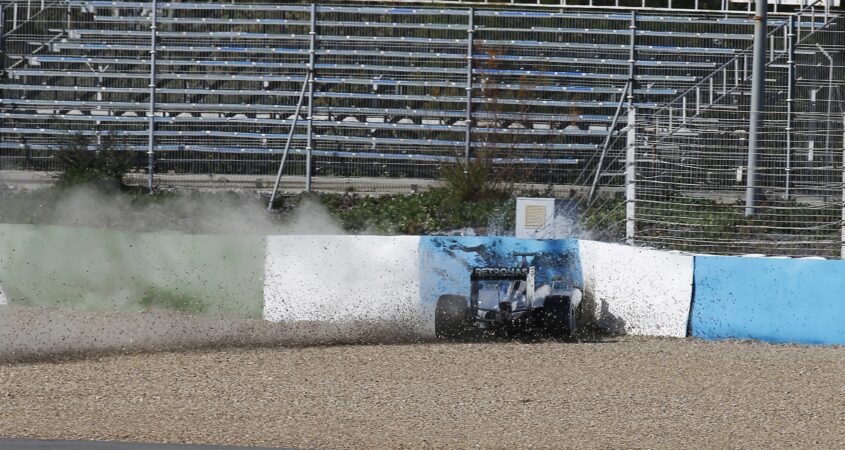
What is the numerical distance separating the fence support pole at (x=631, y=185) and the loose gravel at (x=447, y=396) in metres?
1.93

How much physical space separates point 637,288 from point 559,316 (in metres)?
1.09

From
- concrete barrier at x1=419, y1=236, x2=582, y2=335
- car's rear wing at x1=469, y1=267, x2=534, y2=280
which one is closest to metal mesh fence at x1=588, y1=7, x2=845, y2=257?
concrete barrier at x1=419, y1=236, x2=582, y2=335

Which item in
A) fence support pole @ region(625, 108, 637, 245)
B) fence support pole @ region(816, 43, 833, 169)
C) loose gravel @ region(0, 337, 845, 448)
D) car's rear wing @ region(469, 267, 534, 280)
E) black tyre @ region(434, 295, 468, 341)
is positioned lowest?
loose gravel @ region(0, 337, 845, 448)

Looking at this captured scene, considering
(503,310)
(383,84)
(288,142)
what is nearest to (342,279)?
(503,310)

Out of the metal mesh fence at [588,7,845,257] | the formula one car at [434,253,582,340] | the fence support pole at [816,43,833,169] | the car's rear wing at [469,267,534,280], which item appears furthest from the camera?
the fence support pole at [816,43,833,169]

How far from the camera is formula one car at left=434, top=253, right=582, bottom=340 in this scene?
1134cm

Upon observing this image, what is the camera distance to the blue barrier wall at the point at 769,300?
11.5 meters

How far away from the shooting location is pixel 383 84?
18844mm

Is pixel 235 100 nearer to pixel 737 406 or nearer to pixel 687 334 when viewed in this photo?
pixel 687 334

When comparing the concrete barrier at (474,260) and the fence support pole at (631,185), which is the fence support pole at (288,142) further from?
the fence support pole at (631,185)

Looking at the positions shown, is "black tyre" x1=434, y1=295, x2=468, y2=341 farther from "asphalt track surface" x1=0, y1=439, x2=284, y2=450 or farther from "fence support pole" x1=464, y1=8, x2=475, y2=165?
"fence support pole" x1=464, y1=8, x2=475, y2=165

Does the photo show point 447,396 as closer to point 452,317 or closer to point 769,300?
point 452,317

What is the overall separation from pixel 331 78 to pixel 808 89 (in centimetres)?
747

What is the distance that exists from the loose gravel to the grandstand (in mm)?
7284
